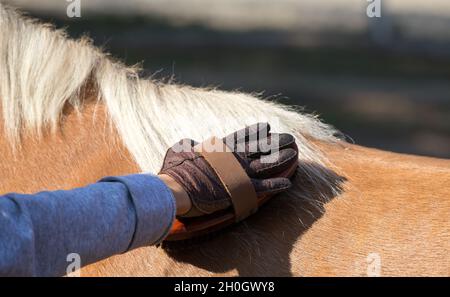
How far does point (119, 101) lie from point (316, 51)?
4135 mm

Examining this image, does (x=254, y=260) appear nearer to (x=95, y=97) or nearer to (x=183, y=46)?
(x=95, y=97)

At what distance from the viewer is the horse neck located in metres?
1.59

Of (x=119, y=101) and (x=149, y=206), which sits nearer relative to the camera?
(x=149, y=206)

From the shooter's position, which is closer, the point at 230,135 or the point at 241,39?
the point at 230,135

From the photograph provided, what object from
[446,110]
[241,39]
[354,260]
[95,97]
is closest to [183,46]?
[241,39]

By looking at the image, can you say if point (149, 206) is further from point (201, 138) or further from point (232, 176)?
point (201, 138)

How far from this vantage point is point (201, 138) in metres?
1.59

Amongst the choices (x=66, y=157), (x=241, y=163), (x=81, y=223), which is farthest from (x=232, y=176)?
(x=66, y=157)

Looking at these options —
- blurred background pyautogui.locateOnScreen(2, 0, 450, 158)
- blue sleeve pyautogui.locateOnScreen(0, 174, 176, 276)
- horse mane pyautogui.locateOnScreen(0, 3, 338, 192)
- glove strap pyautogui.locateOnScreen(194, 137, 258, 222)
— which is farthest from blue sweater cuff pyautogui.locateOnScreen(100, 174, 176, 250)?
blurred background pyautogui.locateOnScreen(2, 0, 450, 158)

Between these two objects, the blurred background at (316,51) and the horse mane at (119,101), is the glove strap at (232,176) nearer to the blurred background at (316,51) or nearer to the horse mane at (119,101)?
the horse mane at (119,101)

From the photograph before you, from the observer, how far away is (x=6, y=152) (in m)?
1.65

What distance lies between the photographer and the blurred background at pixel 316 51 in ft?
16.5
